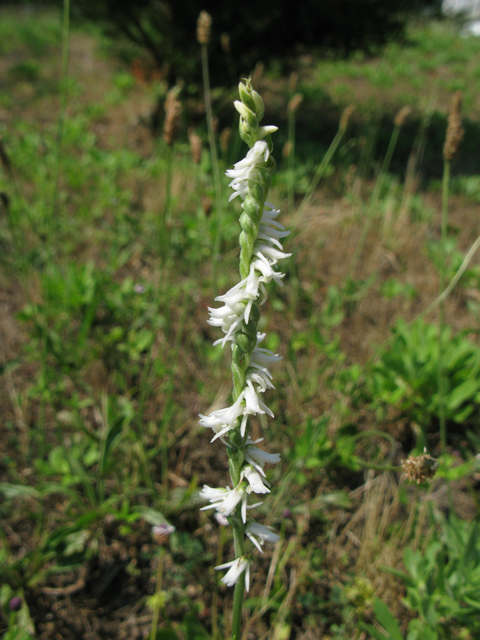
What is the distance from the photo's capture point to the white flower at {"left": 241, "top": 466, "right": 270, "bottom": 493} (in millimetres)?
941

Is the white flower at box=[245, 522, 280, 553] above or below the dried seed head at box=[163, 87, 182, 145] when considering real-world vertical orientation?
below

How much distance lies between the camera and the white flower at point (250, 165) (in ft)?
2.70

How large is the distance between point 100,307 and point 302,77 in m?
7.63

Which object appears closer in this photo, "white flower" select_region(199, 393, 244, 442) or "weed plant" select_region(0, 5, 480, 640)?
"white flower" select_region(199, 393, 244, 442)

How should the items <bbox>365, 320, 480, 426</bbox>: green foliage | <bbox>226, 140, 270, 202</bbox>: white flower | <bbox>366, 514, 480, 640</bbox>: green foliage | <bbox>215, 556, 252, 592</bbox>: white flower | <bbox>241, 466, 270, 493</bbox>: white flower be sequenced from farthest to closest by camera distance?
<bbox>365, 320, 480, 426</bbox>: green foliage → <bbox>366, 514, 480, 640</bbox>: green foliage → <bbox>215, 556, 252, 592</bbox>: white flower → <bbox>241, 466, 270, 493</bbox>: white flower → <bbox>226, 140, 270, 202</bbox>: white flower

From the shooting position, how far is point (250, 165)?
33.4 inches

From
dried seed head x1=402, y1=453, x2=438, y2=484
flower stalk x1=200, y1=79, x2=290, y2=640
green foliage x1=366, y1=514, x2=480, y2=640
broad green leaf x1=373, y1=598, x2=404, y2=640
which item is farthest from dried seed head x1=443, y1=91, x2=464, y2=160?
broad green leaf x1=373, y1=598, x2=404, y2=640

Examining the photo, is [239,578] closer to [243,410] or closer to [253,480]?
[253,480]

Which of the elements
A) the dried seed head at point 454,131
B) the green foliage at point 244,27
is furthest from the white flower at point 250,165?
the green foliage at point 244,27

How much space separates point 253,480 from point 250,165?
0.67 metres

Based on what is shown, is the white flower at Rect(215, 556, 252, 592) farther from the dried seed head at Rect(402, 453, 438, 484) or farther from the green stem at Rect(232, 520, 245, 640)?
the dried seed head at Rect(402, 453, 438, 484)

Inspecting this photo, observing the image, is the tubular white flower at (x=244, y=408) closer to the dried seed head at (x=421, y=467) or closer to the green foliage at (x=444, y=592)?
the dried seed head at (x=421, y=467)

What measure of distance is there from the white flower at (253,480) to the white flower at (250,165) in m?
0.60

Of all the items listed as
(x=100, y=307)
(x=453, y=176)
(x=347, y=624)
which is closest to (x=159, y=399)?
(x=100, y=307)
